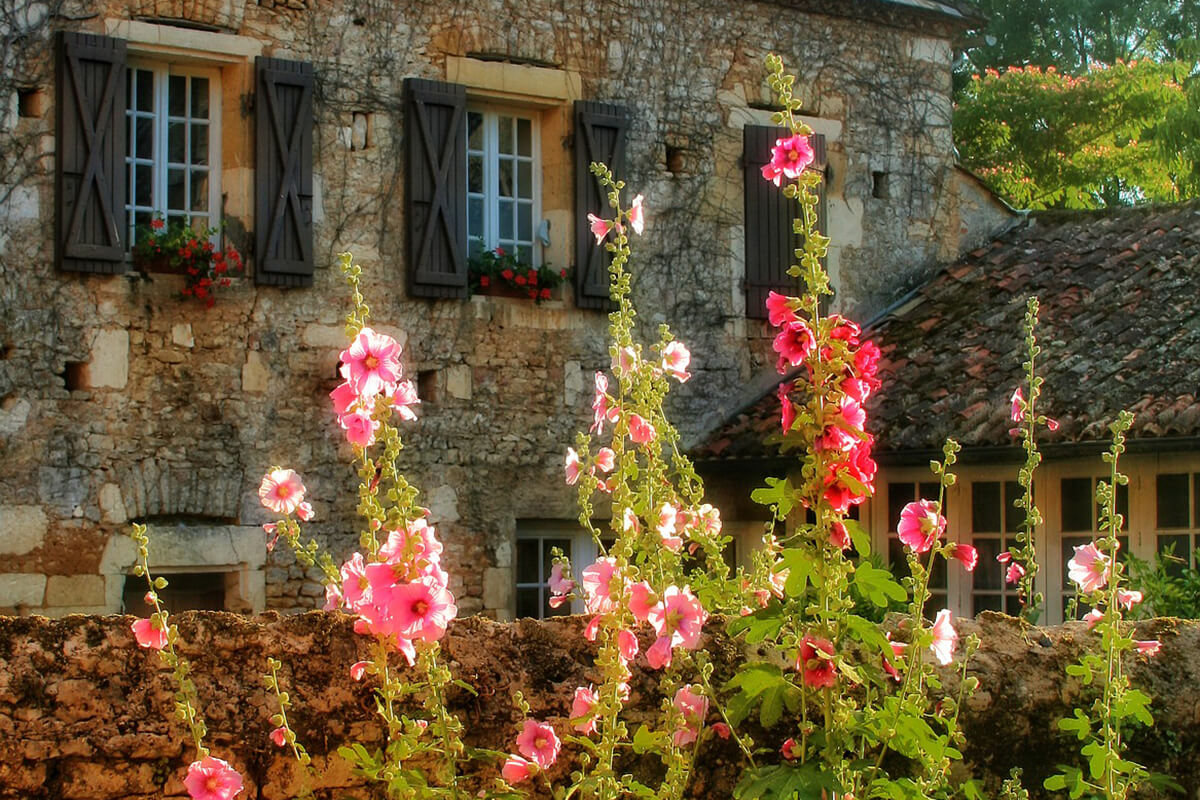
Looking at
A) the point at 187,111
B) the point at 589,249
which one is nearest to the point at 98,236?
the point at 187,111

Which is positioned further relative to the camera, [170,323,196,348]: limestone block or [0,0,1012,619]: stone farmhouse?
[170,323,196,348]: limestone block

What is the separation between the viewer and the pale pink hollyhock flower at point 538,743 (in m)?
3.06

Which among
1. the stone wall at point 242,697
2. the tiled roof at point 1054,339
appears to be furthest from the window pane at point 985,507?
the stone wall at point 242,697

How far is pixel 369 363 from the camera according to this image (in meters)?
2.95

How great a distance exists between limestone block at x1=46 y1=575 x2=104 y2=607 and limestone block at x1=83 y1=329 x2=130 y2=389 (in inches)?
40.9

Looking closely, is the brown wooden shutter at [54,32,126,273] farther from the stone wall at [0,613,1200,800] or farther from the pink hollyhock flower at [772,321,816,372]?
the pink hollyhock flower at [772,321,816,372]

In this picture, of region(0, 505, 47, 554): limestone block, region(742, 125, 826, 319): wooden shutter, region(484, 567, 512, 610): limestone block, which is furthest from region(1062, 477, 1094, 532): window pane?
region(0, 505, 47, 554): limestone block

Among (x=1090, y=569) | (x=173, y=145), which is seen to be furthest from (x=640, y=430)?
(x=173, y=145)

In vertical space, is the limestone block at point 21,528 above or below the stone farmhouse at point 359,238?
below

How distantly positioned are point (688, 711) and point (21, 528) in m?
6.75

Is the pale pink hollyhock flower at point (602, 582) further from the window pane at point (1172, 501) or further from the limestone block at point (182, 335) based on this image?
the window pane at point (1172, 501)

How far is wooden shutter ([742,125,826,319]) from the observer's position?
11797 millimetres

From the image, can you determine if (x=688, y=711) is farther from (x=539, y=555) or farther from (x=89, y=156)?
(x=539, y=555)

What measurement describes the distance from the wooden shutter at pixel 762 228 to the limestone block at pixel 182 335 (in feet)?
12.8
